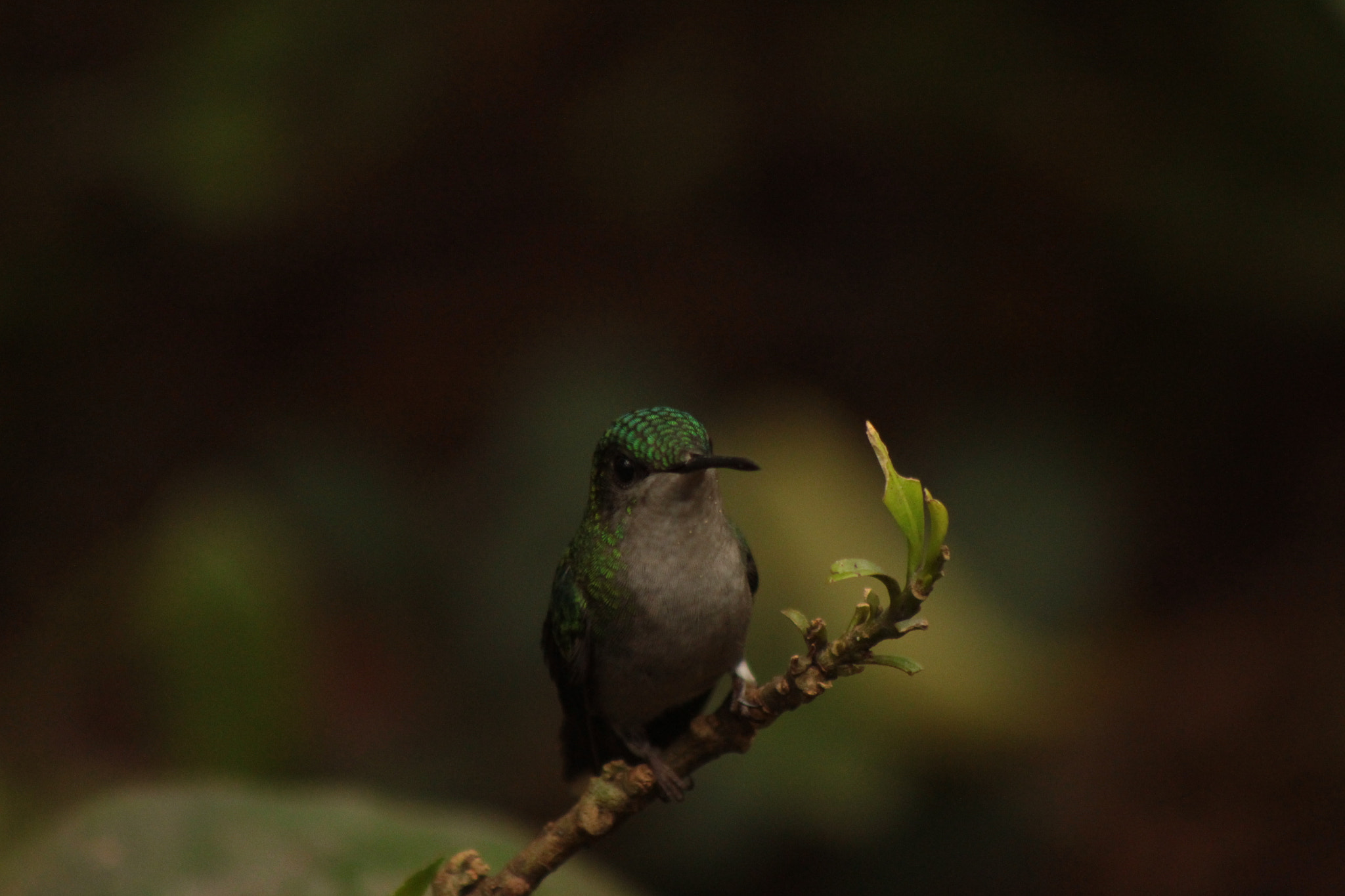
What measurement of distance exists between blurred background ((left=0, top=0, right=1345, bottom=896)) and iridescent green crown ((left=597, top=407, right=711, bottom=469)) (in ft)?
6.48

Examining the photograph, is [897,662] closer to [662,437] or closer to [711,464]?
[711,464]

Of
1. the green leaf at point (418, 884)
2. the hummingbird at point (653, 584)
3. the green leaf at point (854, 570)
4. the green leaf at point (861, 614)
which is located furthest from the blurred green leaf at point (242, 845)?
the green leaf at point (854, 570)

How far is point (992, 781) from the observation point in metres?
4.52

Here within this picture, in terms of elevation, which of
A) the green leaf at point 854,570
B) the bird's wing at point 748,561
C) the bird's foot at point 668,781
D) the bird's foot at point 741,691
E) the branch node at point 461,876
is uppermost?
the green leaf at point 854,570

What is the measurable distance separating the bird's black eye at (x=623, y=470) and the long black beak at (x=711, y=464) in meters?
0.14

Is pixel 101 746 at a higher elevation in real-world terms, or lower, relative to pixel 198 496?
lower

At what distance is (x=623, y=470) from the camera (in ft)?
6.15

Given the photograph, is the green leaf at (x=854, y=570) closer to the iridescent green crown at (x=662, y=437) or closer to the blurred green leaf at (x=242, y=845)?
the iridescent green crown at (x=662, y=437)

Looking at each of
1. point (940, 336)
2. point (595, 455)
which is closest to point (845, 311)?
point (940, 336)

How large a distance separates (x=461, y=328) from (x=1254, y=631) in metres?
4.07

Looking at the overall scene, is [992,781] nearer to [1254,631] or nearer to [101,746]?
[1254,631]

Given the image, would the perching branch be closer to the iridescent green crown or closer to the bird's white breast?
the bird's white breast

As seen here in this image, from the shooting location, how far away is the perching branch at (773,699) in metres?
1.28

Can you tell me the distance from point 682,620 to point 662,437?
28 centimetres
